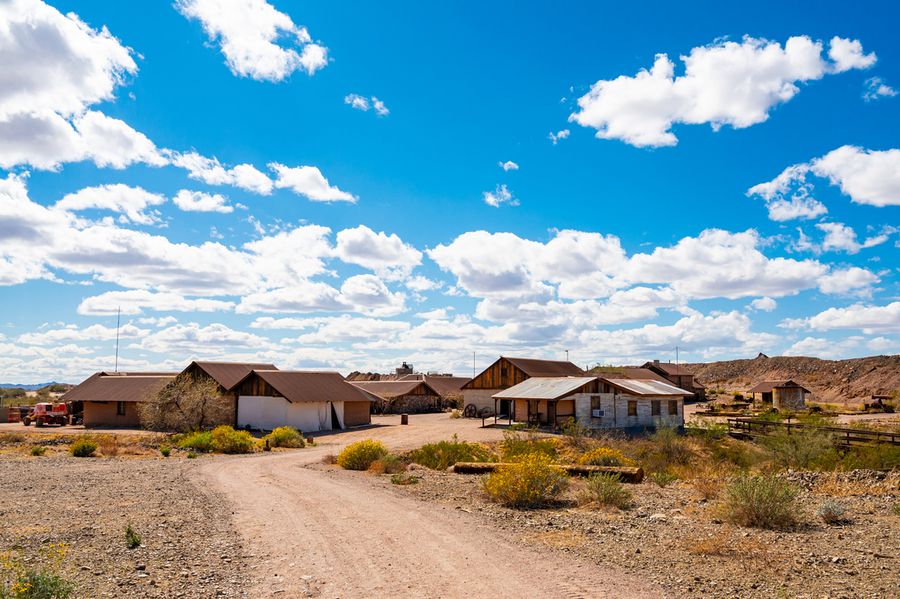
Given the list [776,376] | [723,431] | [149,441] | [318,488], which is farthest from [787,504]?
[776,376]

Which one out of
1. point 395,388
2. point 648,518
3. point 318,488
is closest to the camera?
point 648,518

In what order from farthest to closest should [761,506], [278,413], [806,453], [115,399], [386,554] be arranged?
[115,399]
[278,413]
[806,453]
[761,506]
[386,554]

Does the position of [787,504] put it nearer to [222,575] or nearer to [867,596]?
[867,596]

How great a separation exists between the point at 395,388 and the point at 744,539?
212ft

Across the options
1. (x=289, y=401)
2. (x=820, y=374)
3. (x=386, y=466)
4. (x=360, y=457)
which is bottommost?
(x=386, y=466)

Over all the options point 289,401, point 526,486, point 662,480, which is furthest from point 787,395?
point 526,486

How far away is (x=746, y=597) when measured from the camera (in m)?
8.75

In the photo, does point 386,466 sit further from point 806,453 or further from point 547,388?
point 547,388

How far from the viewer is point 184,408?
42750mm

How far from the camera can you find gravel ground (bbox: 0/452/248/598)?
31.5 feet

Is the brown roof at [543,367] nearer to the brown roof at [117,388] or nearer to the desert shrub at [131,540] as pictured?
the brown roof at [117,388]

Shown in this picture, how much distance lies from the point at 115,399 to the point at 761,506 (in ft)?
163

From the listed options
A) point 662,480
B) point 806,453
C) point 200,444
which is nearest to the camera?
point 662,480

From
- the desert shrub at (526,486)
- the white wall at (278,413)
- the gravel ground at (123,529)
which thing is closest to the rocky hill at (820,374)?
the white wall at (278,413)
